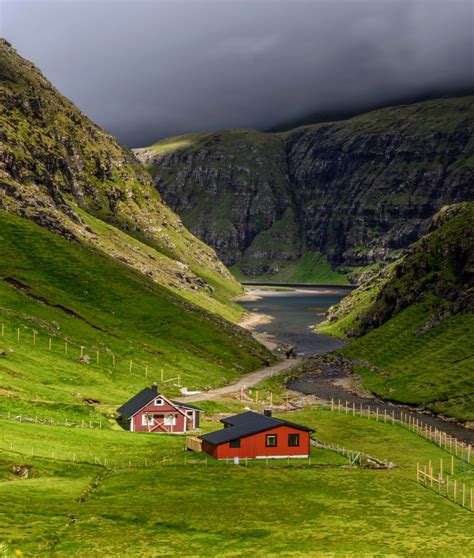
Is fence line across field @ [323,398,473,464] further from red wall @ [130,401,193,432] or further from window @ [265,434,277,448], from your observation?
red wall @ [130,401,193,432]

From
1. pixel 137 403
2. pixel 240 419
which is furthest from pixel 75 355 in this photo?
pixel 240 419

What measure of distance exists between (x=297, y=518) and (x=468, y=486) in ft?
109

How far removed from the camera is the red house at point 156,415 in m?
116

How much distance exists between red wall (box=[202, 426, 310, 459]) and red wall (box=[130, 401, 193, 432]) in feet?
61.6

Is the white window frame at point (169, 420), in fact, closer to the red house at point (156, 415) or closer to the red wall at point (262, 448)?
the red house at point (156, 415)

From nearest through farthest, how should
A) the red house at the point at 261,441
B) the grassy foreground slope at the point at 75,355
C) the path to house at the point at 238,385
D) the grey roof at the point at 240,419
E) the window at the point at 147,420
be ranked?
the red house at the point at 261,441 < the grey roof at the point at 240,419 < the window at the point at 147,420 < the grassy foreground slope at the point at 75,355 < the path to house at the point at 238,385

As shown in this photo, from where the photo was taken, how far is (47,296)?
619 ft

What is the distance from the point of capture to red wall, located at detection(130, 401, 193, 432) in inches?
4560

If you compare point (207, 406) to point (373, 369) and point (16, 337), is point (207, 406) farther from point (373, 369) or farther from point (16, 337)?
point (373, 369)

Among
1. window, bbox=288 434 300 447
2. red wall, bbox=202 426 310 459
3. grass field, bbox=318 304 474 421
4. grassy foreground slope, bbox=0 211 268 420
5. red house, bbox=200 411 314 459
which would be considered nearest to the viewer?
red wall, bbox=202 426 310 459

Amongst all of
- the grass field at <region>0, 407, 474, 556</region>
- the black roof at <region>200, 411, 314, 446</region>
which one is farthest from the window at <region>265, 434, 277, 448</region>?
the grass field at <region>0, 407, 474, 556</region>

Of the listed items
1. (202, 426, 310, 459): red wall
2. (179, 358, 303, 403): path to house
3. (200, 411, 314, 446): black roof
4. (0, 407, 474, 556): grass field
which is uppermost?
(179, 358, 303, 403): path to house

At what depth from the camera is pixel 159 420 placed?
118 meters

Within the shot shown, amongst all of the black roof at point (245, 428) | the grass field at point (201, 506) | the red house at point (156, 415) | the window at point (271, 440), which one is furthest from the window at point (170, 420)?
the window at point (271, 440)
